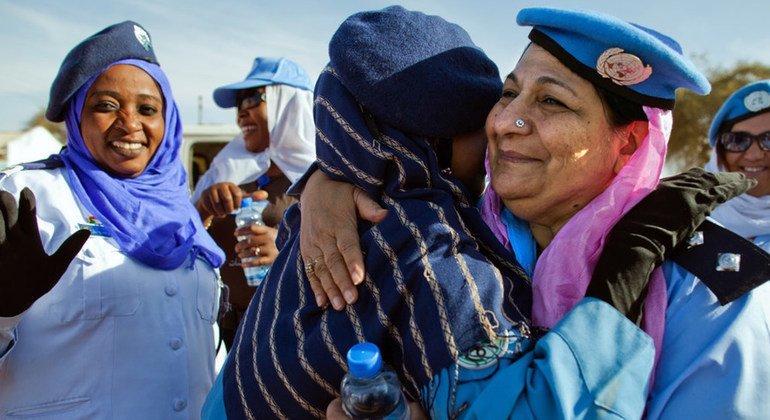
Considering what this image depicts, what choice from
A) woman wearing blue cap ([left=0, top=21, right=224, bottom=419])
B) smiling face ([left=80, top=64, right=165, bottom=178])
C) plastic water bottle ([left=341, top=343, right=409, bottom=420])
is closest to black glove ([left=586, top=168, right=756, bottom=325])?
plastic water bottle ([left=341, top=343, right=409, bottom=420])

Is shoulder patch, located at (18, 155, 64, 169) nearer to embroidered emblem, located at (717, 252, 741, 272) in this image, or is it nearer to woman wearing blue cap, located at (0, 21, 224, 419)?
woman wearing blue cap, located at (0, 21, 224, 419)

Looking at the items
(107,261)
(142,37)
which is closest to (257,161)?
(142,37)

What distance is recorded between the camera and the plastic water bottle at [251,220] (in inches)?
148

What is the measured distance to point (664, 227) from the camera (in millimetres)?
1443

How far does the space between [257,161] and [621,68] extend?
3502 mm

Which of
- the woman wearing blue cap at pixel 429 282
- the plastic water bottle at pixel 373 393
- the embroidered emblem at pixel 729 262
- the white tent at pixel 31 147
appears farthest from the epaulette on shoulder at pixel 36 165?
the white tent at pixel 31 147

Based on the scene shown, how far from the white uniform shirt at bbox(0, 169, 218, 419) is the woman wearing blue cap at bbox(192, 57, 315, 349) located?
1.16 metres

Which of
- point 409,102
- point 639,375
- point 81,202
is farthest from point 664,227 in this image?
point 81,202

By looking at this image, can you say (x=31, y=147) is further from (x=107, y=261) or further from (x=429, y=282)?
(x=429, y=282)

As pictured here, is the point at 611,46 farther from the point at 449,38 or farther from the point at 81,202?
the point at 81,202

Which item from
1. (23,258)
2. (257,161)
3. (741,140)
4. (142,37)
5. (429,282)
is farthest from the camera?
(257,161)

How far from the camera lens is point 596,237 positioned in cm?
154

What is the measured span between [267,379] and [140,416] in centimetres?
Answer: 114

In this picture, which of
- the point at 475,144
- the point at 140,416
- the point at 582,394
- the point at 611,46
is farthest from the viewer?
the point at 140,416
